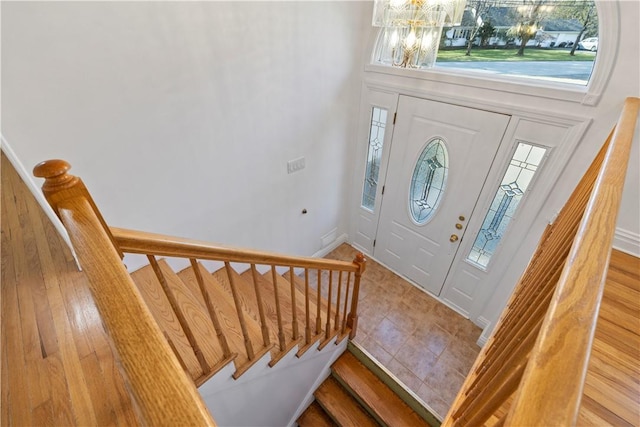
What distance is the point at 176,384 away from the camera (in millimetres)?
406

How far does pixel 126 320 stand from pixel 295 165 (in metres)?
2.34

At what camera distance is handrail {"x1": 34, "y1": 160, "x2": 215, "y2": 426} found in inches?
15.2

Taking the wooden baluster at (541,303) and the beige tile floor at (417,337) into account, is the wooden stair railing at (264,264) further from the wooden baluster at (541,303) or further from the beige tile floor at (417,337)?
the wooden baluster at (541,303)

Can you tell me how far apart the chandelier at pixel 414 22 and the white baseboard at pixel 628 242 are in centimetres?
169

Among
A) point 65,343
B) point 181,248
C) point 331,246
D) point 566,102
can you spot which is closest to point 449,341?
point 331,246

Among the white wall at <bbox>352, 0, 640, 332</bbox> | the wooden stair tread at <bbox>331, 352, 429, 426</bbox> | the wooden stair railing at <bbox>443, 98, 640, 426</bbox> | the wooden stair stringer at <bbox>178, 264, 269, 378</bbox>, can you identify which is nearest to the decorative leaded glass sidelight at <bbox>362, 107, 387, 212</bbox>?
the white wall at <bbox>352, 0, 640, 332</bbox>

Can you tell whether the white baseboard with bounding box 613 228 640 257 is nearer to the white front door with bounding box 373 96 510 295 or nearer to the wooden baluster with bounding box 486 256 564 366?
the white front door with bounding box 373 96 510 295

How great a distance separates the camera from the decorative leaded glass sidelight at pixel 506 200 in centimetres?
212

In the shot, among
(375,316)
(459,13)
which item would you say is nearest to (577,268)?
(459,13)

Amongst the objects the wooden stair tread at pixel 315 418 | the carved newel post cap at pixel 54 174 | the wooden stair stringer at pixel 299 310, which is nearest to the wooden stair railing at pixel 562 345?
the carved newel post cap at pixel 54 174

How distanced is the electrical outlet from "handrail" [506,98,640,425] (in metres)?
2.28

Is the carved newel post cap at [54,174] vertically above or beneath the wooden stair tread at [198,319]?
above

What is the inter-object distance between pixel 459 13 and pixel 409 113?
1066mm

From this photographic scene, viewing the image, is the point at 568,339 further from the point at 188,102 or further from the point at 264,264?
the point at 188,102
